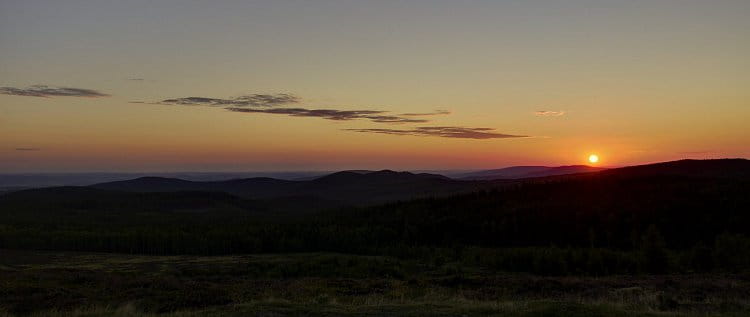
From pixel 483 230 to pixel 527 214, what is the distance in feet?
41.0

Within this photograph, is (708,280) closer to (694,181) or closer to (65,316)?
(65,316)

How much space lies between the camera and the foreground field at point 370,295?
2331 cm

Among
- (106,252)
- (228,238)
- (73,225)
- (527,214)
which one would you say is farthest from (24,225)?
(527,214)

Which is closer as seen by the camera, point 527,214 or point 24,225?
point 527,214

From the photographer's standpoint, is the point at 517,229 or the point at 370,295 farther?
the point at 517,229

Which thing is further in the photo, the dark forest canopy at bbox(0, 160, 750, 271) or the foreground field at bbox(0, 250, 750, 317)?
the dark forest canopy at bbox(0, 160, 750, 271)

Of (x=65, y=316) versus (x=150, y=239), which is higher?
(x=65, y=316)

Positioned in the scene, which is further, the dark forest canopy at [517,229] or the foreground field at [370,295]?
the dark forest canopy at [517,229]

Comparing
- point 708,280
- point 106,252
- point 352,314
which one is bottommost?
point 106,252

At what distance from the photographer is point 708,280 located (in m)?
43.4

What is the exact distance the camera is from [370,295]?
37.5m

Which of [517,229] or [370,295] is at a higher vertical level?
[370,295]

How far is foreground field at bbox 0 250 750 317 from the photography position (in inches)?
918

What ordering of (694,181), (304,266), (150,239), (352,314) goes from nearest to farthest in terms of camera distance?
(352,314), (304,266), (150,239), (694,181)
